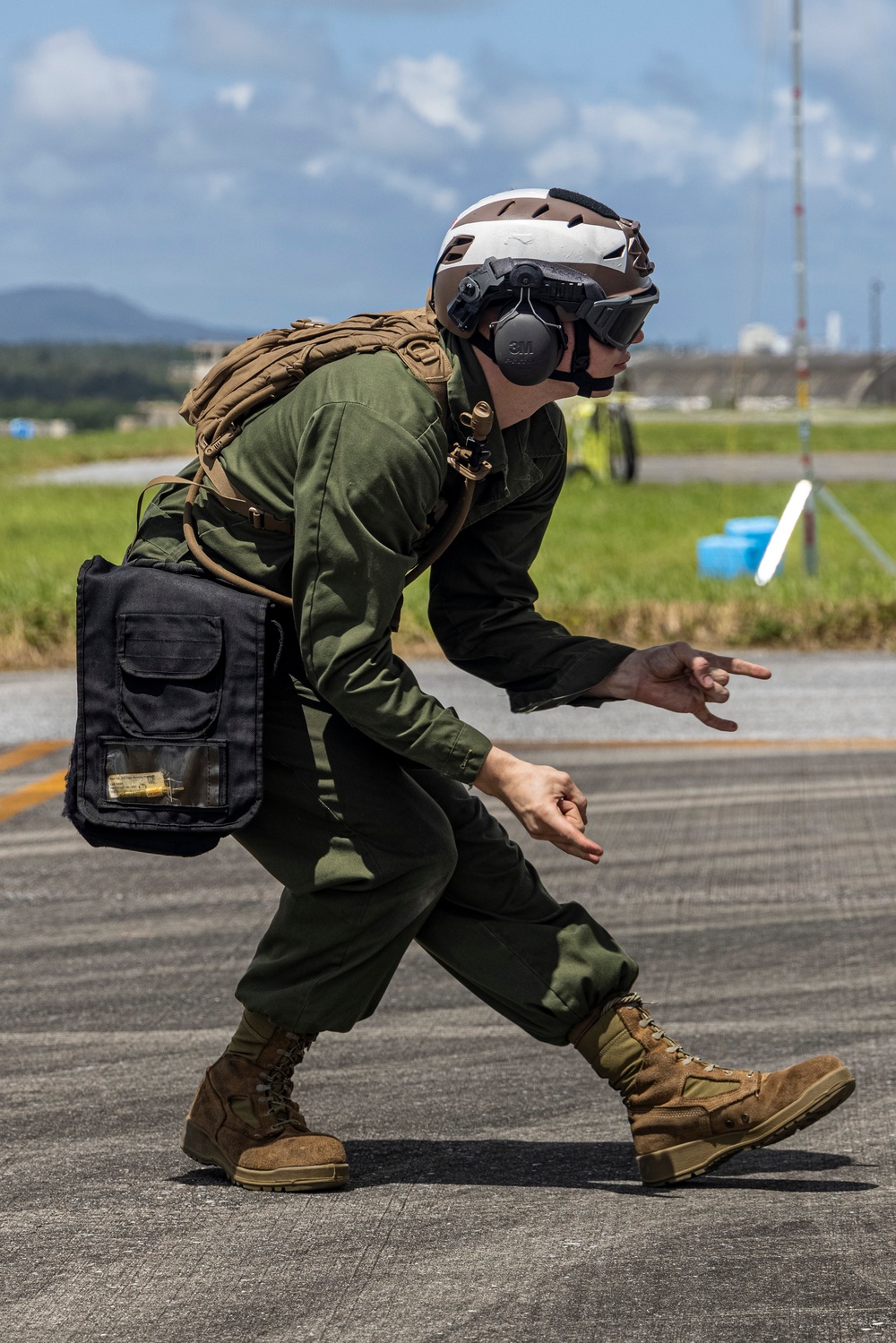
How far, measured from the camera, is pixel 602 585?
1289 cm

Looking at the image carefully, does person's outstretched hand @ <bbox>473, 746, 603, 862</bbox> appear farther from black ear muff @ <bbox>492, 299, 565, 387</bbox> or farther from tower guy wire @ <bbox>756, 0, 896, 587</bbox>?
tower guy wire @ <bbox>756, 0, 896, 587</bbox>

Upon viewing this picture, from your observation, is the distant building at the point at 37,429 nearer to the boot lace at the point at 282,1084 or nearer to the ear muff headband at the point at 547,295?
the boot lace at the point at 282,1084

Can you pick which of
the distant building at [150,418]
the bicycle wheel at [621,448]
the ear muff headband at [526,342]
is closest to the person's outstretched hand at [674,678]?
the ear muff headband at [526,342]

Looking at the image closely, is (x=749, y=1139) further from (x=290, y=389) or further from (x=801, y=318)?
(x=801, y=318)

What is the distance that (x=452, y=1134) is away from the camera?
3777 mm

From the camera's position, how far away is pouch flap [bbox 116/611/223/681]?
318cm

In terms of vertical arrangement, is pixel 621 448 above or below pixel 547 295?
above

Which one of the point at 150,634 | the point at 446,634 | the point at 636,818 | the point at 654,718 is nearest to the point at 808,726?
the point at 654,718

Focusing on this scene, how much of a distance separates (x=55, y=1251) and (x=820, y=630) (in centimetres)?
844

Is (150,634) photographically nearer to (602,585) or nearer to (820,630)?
(820,630)

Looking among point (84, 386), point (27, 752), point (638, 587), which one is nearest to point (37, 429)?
point (84, 386)

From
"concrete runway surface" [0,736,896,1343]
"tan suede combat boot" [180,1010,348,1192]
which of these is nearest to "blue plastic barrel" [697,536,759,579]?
"concrete runway surface" [0,736,896,1343]

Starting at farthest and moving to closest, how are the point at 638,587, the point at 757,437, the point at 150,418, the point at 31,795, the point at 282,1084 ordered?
the point at 150,418
the point at 757,437
the point at 638,587
the point at 31,795
the point at 282,1084

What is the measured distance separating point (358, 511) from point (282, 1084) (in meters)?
1.20
